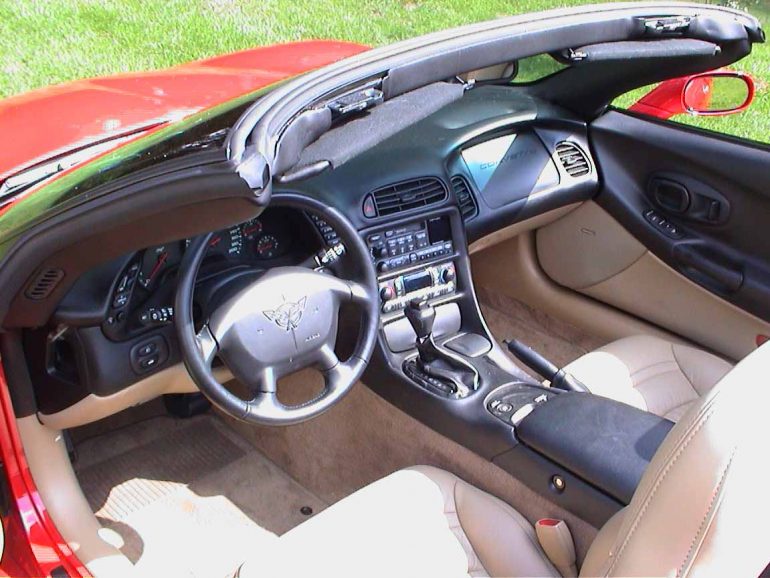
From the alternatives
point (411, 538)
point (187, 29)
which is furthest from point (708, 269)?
point (187, 29)

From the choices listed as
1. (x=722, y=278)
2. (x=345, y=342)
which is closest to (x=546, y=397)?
(x=345, y=342)

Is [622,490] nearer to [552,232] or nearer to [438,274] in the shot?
[438,274]

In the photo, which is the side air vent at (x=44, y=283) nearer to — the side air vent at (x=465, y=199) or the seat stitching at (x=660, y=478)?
the seat stitching at (x=660, y=478)

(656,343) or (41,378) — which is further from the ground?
(41,378)

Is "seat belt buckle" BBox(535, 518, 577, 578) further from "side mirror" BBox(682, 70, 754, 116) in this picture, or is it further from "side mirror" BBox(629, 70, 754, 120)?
"side mirror" BBox(682, 70, 754, 116)

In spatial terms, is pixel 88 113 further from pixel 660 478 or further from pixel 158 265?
pixel 660 478

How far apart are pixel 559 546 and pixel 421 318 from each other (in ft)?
2.46

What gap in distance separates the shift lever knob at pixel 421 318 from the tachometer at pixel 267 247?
0.45 metres

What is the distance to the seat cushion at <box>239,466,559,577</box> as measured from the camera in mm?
1833

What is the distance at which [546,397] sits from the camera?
7.41ft

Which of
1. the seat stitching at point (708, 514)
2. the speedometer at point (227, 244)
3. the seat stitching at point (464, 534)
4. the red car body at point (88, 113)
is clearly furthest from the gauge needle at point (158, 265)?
the seat stitching at point (708, 514)

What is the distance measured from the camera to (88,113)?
2.74 m

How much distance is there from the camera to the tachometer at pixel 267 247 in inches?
85.3

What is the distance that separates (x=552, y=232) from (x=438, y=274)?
2.31ft
